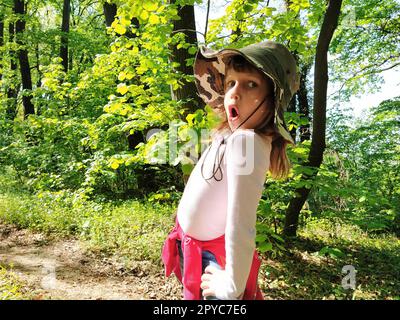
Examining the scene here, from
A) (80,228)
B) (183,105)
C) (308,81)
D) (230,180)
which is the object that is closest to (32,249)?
(80,228)

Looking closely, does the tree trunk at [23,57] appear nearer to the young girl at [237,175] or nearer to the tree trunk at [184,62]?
the tree trunk at [184,62]

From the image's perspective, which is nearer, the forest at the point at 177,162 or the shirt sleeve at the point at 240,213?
the shirt sleeve at the point at 240,213

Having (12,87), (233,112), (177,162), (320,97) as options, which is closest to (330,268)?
(320,97)

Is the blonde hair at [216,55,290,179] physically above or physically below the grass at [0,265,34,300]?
above

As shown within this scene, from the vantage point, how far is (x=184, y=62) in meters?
3.93

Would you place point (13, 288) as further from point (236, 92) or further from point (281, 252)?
point (281, 252)

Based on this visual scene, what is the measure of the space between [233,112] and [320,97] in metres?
4.19

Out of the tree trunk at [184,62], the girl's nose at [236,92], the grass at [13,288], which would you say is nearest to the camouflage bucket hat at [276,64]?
the girl's nose at [236,92]

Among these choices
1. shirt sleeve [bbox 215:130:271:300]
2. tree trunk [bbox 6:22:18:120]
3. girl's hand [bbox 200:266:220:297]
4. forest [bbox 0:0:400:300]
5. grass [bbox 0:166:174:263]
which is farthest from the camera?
tree trunk [bbox 6:22:18:120]

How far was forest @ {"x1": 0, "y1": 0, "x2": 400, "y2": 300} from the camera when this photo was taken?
3.50m

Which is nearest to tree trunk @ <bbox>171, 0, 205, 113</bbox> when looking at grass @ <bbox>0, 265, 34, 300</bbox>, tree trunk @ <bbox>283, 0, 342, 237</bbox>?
tree trunk @ <bbox>283, 0, 342, 237</bbox>

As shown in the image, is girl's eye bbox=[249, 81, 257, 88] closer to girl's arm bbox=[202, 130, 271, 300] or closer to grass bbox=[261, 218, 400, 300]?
girl's arm bbox=[202, 130, 271, 300]

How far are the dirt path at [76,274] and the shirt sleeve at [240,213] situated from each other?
3403 mm

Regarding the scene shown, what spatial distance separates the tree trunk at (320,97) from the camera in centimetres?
457
